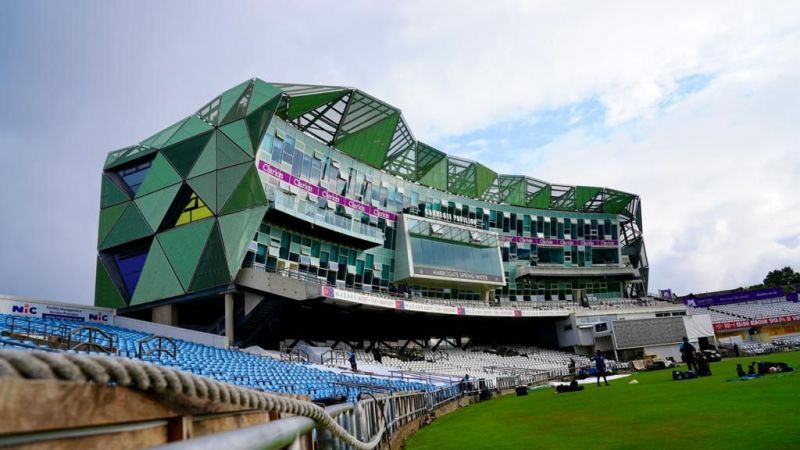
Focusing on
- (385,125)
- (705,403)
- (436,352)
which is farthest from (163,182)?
(705,403)

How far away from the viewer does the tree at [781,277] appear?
356 feet

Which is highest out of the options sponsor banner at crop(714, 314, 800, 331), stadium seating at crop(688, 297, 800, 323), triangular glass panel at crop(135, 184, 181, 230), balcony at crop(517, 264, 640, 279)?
triangular glass panel at crop(135, 184, 181, 230)

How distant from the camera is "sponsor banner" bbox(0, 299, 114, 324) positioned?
84.0 feet

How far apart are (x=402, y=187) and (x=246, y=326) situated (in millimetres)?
21504

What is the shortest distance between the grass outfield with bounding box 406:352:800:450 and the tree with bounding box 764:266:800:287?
112915 mm

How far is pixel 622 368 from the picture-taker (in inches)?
1695

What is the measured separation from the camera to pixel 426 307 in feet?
143

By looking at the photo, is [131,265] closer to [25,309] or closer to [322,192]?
[25,309]

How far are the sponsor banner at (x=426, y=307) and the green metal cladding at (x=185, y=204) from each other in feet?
21.7

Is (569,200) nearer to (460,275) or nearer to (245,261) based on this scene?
(460,275)

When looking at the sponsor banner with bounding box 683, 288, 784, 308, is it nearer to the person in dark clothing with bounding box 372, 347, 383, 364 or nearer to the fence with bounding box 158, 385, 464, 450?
the person in dark clothing with bounding box 372, 347, 383, 364

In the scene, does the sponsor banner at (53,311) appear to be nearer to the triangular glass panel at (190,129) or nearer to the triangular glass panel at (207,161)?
the triangular glass panel at (207,161)

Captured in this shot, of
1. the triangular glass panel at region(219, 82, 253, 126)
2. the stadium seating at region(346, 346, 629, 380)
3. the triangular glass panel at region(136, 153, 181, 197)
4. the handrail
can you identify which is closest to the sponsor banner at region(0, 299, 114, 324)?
the triangular glass panel at region(136, 153, 181, 197)

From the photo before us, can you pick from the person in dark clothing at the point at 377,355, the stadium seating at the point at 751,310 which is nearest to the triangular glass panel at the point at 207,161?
the person in dark clothing at the point at 377,355
